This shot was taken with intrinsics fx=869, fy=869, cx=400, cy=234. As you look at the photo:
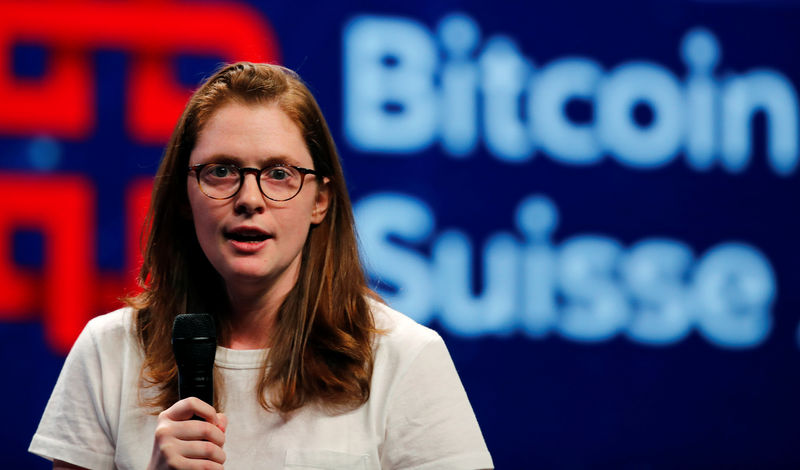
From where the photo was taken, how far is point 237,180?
1550 mm

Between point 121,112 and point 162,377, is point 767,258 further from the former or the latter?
point 162,377

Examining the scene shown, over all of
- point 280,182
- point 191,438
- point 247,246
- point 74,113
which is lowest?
point 191,438

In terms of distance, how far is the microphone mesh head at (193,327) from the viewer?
4.33 ft

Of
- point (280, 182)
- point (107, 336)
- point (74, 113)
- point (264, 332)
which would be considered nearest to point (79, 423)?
point (107, 336)

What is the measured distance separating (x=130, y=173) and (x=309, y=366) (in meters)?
1.84

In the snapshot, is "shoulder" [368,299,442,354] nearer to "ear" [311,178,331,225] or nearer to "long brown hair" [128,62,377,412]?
"long brown hair" [128,62,377,412]

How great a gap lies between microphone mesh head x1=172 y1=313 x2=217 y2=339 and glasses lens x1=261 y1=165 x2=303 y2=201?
11.6 inches

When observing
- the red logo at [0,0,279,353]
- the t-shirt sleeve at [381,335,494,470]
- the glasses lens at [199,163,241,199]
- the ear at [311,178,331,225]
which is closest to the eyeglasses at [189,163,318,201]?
the glasses lens at [199,163,241,199]

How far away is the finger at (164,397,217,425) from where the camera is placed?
1.22m

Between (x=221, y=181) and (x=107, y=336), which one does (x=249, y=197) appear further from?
(x=107, y=336)

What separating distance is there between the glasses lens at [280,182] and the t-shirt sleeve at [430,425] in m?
0.38

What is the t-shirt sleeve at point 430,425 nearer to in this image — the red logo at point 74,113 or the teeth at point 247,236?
the teeth at point 247,236

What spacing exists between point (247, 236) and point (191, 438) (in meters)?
0.43

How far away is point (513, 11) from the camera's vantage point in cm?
369
